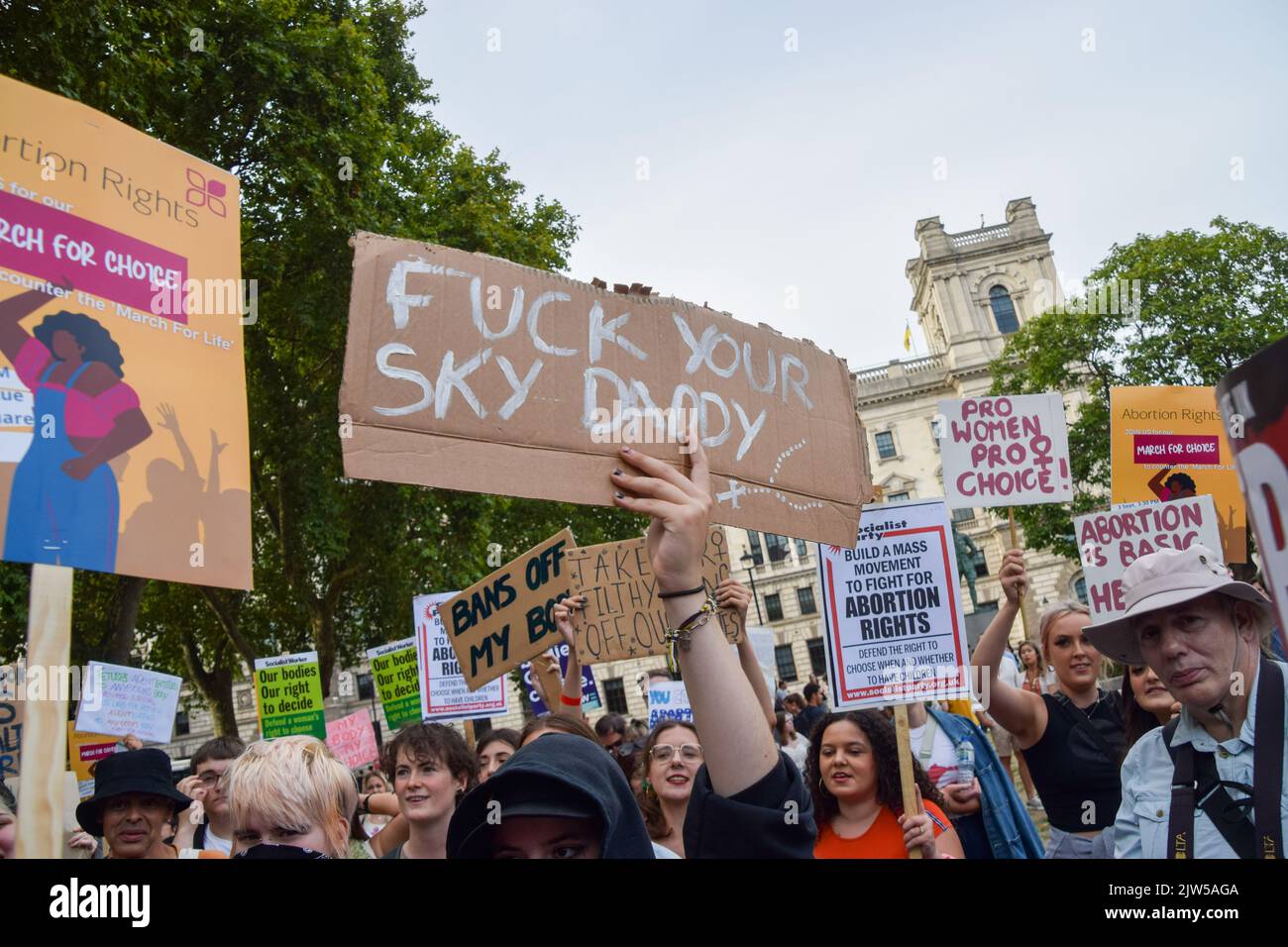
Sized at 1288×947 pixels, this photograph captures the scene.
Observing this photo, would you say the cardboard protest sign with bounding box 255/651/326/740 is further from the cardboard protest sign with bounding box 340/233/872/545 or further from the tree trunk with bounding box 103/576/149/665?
the cardboard protest sign with bounding box 340/233/872/545

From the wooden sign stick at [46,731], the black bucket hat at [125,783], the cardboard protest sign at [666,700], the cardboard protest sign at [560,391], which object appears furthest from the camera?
the cardboard protest sign at [666,700]

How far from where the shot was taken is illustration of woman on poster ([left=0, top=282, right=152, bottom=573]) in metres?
2.67

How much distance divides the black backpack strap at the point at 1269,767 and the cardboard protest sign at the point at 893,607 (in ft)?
6.85

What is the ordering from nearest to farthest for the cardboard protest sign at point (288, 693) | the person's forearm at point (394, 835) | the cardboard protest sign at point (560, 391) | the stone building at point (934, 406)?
1. the cardboard protest sign at point (560, 391)
2. the person's forearm at point (394, 835)
3. the cardboard protest sign at point (288, 693)
4. the stone building at point (934, 406)

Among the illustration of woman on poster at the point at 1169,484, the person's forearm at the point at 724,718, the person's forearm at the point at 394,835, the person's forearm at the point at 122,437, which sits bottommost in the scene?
the person's forearm at the point at 394,835

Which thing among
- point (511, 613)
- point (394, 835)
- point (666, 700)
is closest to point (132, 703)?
point (511, 613)

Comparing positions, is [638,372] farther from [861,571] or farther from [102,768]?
[102,768]

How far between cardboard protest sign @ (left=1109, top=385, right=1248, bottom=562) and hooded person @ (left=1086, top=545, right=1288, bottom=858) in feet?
16.0

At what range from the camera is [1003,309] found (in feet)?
174

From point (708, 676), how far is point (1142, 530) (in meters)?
5.90

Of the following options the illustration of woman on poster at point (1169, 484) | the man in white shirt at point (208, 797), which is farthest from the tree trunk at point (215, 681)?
the illustration of woman on poster at point (1169, 484)

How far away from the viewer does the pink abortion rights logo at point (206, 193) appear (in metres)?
3.24

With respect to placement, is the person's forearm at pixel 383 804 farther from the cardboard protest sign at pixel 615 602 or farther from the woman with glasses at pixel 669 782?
the woman with glasses at pixel 669 782

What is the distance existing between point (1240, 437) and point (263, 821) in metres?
2.33
